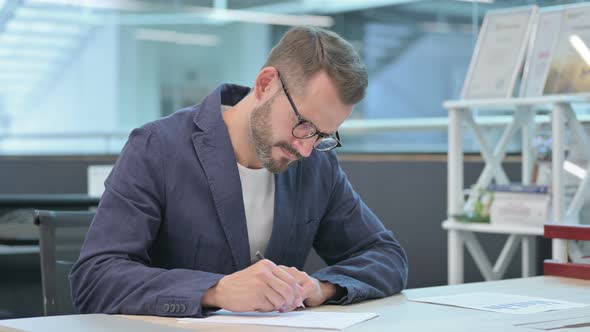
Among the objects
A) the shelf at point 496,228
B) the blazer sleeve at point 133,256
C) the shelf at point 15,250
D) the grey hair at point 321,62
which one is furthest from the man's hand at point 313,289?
the shelf at point 496,228

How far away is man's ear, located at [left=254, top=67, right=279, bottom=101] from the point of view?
1.94 meters

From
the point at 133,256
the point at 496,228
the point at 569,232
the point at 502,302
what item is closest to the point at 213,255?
the point at 133,256

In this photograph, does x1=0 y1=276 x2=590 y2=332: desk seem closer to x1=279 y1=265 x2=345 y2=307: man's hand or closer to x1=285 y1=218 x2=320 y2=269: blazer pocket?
x1=279 y1=265 x2=345 y2=307: man's hand

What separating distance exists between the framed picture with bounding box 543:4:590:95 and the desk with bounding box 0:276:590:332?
1307 millimetres

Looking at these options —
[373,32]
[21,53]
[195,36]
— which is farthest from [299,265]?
[21,53]

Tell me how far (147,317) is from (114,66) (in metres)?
5.16

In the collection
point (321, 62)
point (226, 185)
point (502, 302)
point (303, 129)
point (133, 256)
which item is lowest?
point (502, 302)

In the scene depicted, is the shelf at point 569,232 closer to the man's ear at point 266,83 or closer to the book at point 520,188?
the man's ear at point 266,83

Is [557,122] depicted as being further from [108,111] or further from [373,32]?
[108,111]

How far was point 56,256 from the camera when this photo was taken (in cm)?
210

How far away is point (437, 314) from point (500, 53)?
6.91 feet

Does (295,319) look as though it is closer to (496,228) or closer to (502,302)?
(502,302)

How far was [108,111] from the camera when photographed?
256 inches

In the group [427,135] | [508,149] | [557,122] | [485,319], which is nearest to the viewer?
[485,319]
